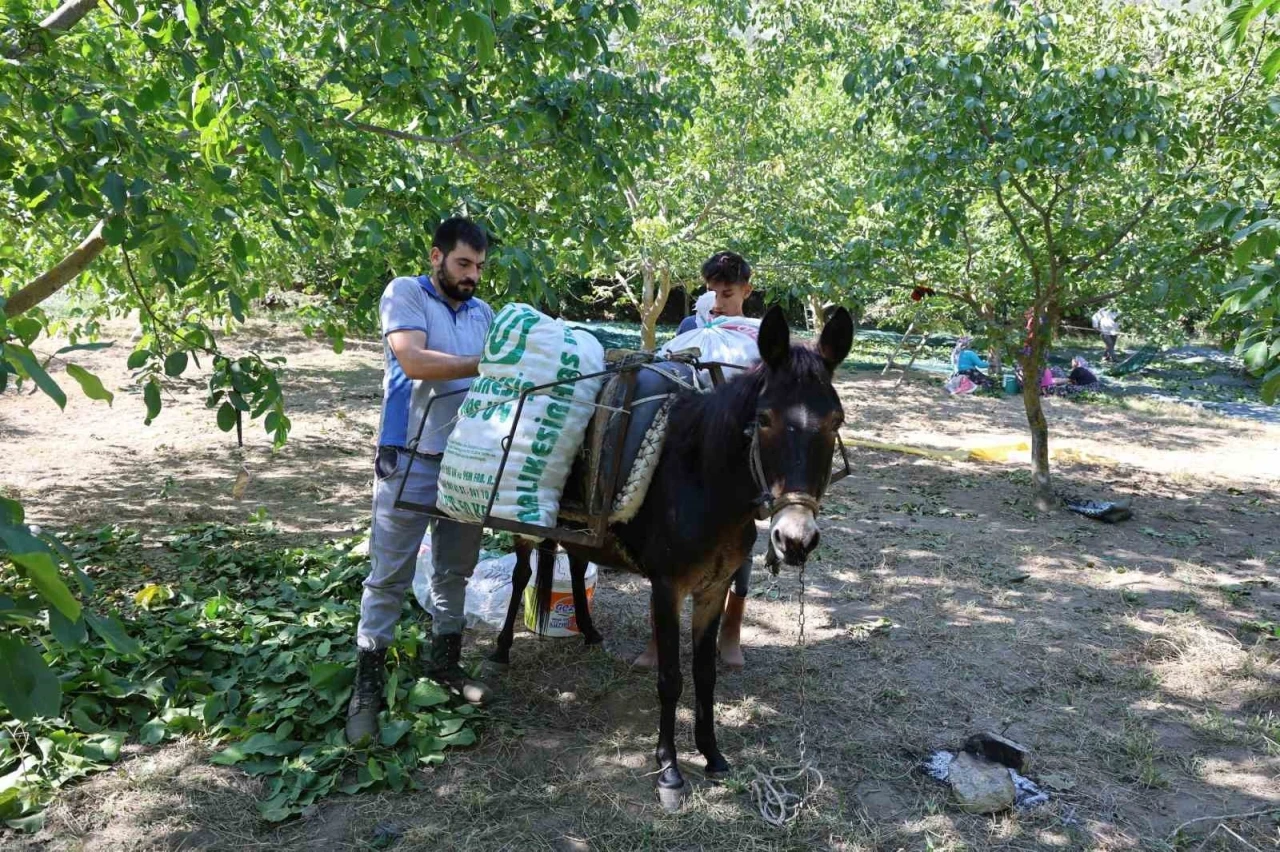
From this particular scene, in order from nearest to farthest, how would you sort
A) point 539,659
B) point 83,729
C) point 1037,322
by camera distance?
point 83,729
point 539,659
point 1037,322

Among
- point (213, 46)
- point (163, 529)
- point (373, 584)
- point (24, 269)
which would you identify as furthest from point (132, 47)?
point (373, 584)

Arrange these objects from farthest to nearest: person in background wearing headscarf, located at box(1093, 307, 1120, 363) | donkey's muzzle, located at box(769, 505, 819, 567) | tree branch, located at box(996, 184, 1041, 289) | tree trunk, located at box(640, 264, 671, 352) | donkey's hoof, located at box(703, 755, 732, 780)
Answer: person in background wearing headscarf, located at box(1093, 307, 1120, 363)
tree trunk, located at box(640, 264, 671, 352)
tree branch, located at box(996, 184, 1041, 289)
donkey's hoof, located at box(703, 755, 732, 780)
donkey's muzzle, located at box(769, 505, 819, 567)

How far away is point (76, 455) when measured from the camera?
25.9 feet

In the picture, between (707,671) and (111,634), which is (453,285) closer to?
(707,671)

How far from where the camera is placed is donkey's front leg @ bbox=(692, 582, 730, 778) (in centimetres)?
309

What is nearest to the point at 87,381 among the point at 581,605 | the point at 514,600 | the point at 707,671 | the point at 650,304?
the point at 707,671

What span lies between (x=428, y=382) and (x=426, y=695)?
4.07ft

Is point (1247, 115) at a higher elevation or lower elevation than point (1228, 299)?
higher

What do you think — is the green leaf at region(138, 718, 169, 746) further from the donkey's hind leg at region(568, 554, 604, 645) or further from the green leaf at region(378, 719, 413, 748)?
the donkey's hind leg at region(568, 554, 604, 645)

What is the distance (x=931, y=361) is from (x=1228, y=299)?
16.4 meters

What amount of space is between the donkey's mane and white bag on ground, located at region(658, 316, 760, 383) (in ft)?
0.97

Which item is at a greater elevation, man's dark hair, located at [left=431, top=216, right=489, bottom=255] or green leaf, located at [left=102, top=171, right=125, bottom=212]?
green leaf, located at [left=102, top=171, right=125, bottom=212]

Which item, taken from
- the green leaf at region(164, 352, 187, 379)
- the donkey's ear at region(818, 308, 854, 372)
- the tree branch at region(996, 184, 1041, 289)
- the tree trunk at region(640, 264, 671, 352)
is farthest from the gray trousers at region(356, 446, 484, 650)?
the tree trunk at region(640, 264, 671, 352)

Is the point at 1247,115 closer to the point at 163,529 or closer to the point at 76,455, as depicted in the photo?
the point at 163,529
